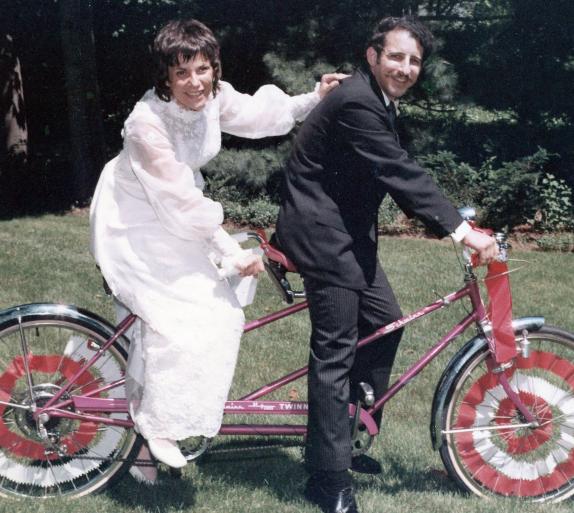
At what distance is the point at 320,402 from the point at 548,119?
10118 mm

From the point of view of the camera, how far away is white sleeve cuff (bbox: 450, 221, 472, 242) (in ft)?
10.8

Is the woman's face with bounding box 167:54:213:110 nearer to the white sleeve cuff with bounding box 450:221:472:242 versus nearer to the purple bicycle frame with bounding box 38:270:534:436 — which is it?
the purple bicycle frame with bounding box 38:270:534:436

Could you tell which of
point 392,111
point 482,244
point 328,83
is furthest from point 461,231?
point 328,83

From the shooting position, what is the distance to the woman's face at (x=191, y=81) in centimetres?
333

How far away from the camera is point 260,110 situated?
12.4 ft

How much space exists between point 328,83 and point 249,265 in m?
0.97

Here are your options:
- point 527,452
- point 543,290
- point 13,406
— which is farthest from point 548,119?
point 13,406

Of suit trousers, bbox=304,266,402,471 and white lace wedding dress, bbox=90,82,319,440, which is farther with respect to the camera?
suit trousers, bbox=304,266,402,471

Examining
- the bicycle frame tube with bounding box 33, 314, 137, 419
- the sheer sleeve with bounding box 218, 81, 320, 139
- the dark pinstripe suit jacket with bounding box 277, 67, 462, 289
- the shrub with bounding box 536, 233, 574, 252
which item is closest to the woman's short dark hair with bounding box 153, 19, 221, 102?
the sheer sleeve with bounding box 218, 81, 320, 139

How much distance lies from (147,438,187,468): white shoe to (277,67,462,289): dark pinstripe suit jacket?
0.88 metres

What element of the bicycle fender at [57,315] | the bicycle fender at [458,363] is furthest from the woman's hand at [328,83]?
the bicycle fender at [57,315]

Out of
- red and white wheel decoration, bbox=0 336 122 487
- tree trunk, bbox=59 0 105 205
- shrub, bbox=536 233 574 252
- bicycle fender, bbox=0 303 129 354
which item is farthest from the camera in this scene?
tree trunk, bbox=59 0 105 205

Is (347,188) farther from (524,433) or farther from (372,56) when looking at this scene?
(524,433)

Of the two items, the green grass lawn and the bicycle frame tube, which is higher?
the bicycle frame tube
